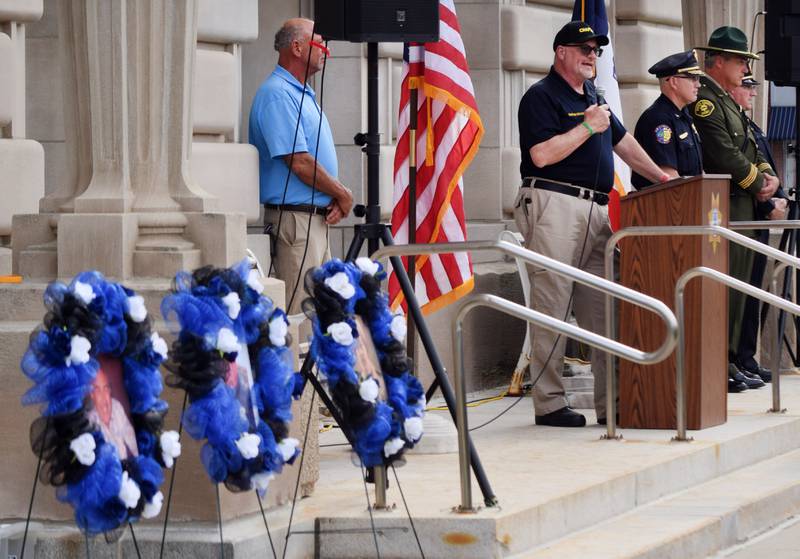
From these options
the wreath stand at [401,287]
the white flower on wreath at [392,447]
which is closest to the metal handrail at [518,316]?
the wreath stand at [401,287]

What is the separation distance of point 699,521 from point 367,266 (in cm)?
179

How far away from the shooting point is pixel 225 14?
8.21 m

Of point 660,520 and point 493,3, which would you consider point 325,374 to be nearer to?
point 660,520

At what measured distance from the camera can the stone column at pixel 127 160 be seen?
18.3 ft

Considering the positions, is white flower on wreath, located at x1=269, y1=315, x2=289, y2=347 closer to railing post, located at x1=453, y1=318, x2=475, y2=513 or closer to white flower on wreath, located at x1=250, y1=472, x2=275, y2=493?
white flower on wreath, located at x1=250, y1=472, x2=275, y2=493

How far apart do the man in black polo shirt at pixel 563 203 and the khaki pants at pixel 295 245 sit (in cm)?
97

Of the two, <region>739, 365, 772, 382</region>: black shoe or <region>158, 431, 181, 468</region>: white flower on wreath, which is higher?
<region>158, 431, 181, 468</region>: white flower on wreath

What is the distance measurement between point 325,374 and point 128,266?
0.87 meters

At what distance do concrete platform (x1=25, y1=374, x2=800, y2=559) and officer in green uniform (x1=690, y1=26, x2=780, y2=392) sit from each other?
1199 mm

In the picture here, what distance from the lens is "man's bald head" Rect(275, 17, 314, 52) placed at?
26.0 ft

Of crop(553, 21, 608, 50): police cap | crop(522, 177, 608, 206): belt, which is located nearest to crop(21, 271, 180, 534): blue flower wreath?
crop(522, 177, 608, 206): belt

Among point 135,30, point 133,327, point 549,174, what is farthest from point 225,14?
point 133,327

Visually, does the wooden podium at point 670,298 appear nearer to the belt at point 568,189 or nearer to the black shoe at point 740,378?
the belt at point 568,189

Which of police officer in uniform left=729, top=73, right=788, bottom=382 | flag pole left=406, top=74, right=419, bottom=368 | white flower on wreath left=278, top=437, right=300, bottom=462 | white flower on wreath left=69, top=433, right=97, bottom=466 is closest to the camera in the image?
white flower on wreath left=69, top=433, right=97, bottom=466
